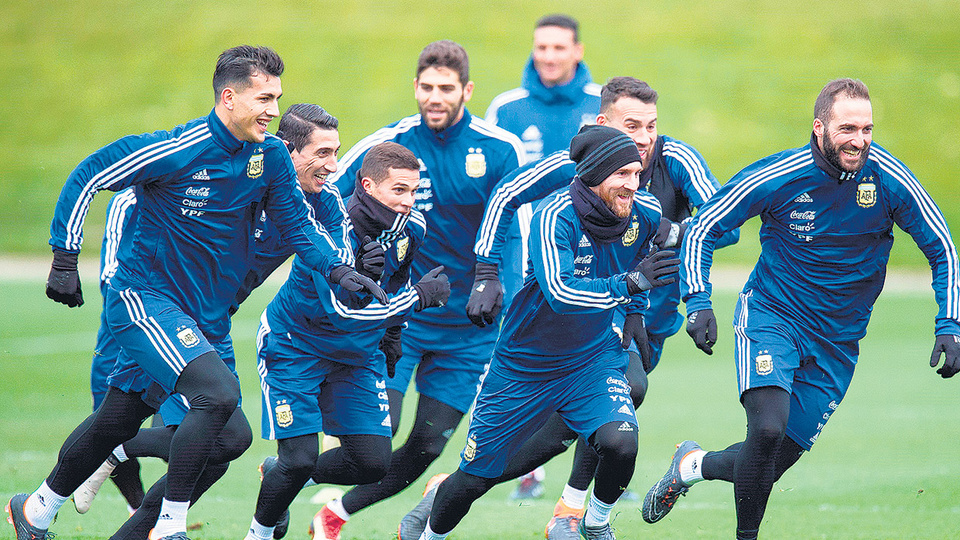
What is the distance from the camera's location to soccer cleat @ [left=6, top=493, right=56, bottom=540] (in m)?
6.35

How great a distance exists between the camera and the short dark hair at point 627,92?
685 cm

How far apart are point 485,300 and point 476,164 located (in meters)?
1.35

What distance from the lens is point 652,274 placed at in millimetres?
5555

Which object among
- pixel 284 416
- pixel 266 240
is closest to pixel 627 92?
pixel 266 240

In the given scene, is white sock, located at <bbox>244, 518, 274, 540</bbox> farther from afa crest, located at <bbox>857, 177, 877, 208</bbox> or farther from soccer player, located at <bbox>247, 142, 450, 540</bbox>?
afa crest, located at <bbox>857, 177, 877, 208</bbox>

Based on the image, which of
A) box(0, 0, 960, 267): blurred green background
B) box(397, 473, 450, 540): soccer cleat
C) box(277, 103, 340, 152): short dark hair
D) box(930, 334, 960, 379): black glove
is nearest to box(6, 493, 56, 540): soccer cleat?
box(397, 473, 450, 540): soccer cleat

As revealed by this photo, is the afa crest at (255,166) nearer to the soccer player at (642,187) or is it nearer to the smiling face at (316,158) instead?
the smiling face at (316,158)

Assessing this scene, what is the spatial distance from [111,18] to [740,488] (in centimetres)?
3449

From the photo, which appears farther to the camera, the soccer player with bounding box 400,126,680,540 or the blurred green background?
the blurred green background

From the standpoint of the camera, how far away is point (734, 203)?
240 inches

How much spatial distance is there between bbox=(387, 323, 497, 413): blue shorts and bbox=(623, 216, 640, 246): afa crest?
1635 mm

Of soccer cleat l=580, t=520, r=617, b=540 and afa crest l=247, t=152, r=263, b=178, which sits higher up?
afa crest l=247, t=152, r=263, b=178

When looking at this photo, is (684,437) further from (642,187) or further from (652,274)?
(652,274)

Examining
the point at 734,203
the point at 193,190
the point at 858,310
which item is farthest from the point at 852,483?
the point at 193,190
